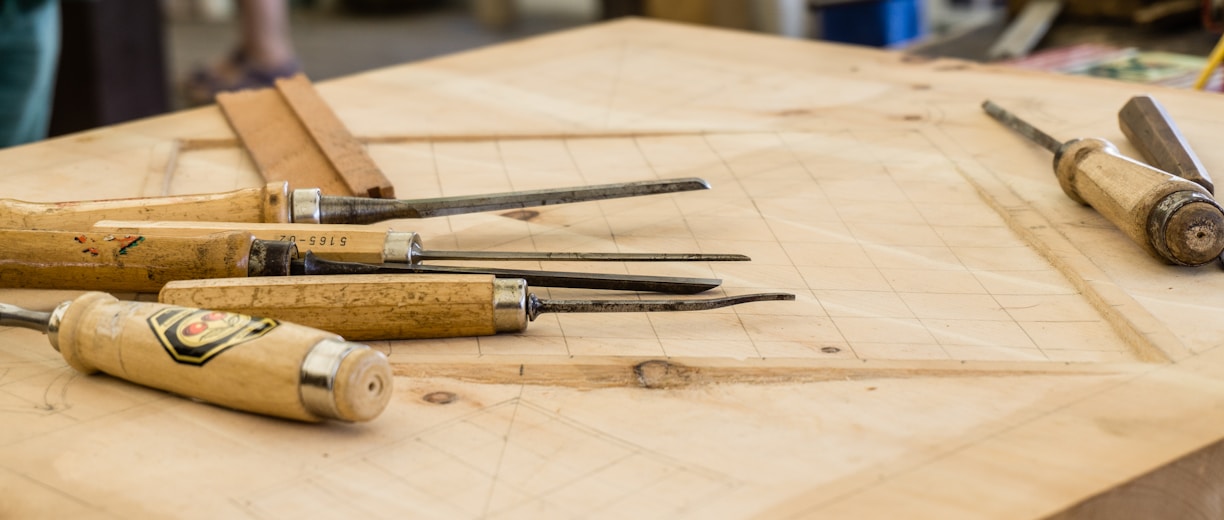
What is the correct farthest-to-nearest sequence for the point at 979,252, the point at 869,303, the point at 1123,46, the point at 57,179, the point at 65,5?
1. the point at 65,5
2. the point at 1123,46
3. the point at 57,179
4. the point at 979,252
5. the point at 869,303

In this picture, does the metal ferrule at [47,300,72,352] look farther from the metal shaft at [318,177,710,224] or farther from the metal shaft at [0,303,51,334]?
the metal shaft at [318,177,710,224]

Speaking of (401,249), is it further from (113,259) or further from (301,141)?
(301,141)

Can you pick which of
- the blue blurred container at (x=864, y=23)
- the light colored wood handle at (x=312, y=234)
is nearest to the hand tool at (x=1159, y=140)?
the light colored wood handle at (x=312, y=234)

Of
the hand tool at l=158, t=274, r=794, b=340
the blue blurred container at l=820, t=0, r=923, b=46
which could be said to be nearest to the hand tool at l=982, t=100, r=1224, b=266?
the hand tool at l=158, t=274, r=794, b=340

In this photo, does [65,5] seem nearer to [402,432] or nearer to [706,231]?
[706,231]

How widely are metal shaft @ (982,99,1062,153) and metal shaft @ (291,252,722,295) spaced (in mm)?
508

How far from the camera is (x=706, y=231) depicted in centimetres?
110

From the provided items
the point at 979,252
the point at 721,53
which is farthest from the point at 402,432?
the point at 721,53

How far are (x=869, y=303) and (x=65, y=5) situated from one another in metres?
2.53

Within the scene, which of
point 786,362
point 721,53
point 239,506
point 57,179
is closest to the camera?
point 239,506

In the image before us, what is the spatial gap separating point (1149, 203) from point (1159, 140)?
25cm

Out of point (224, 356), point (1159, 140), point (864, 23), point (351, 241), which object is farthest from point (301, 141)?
point (864, 23)

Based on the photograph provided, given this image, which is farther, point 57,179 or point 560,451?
point 57,179

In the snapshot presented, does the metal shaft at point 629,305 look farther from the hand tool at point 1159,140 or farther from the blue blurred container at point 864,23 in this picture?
the blue blurred container at point 864,23
